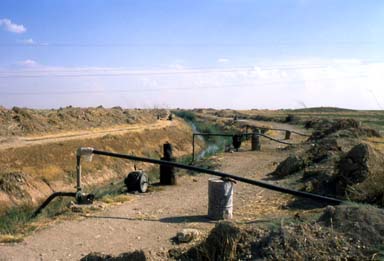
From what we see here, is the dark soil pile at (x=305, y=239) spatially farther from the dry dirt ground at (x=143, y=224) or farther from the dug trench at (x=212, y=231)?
the dry dirt ground at (x=143, y=224)

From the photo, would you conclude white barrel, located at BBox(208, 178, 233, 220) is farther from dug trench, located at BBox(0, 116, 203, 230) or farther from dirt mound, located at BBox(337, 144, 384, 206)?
dug trench, located at BBox(0, 116, 203, 230)

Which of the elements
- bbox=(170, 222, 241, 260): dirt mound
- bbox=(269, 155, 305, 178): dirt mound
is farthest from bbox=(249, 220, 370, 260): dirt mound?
bbox=(269, 155, 305, 178): dirt mound

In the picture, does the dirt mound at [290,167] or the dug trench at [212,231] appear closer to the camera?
the dug trench at [212,231]

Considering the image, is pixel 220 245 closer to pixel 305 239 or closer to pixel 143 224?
pixel 305 239

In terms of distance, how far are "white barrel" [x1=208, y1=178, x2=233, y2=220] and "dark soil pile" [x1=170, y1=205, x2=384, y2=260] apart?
10.9 ft

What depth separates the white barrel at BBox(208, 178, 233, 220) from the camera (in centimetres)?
1026

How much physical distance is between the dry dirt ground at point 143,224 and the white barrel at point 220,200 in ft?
0.89

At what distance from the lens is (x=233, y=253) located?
6352mm

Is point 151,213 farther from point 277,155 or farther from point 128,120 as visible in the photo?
point 128,120

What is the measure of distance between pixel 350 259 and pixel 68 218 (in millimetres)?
6417

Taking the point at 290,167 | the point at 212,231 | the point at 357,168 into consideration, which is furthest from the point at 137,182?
the point at 212,231

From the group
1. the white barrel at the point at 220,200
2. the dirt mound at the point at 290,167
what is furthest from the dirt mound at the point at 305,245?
the dirt mound at the point at 290,167

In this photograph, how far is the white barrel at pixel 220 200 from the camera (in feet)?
33.7

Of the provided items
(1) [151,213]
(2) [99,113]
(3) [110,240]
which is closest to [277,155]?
(1) [151,213]
